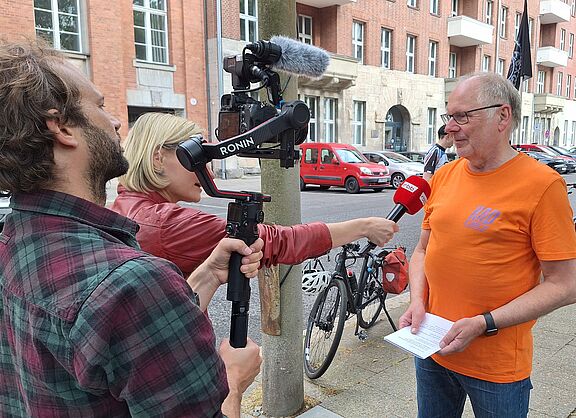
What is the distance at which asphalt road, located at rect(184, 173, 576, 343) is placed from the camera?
4844 mm

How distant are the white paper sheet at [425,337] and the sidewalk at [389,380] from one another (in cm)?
122

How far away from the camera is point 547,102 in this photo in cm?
3659

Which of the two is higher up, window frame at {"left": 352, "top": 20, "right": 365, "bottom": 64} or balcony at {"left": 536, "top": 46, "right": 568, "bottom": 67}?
balcony at {"left": 536, "top": 46, "right": 568, "bottom": 67}

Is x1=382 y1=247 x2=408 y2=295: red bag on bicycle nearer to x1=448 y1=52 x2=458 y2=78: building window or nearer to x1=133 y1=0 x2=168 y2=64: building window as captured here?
x1=133 y1=0 x2=168 y2=64: building window

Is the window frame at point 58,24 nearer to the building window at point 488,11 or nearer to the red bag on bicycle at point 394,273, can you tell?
the red bag on bicycle at point 394,273

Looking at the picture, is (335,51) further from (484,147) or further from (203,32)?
(484,147)

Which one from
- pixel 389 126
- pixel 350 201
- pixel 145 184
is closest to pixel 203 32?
pixel 350 201

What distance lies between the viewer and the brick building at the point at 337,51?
16.0 meters

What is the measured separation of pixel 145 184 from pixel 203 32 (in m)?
19.0

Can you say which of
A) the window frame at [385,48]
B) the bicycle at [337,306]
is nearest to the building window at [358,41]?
the window frame at [385,48]

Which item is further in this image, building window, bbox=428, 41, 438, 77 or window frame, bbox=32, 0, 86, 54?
building window, bbox=428, 41, 438, 77

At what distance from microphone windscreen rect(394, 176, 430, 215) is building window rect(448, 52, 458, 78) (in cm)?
3084

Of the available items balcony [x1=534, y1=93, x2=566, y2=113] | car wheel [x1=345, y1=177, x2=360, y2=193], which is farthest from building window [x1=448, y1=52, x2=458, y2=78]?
car wheel [x1=345, y1=177, x2=360, y2=193]

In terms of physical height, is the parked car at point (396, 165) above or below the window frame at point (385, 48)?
below
